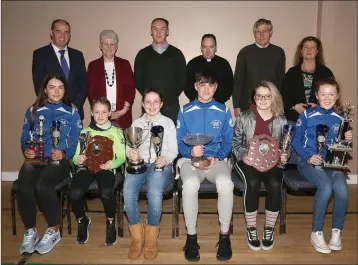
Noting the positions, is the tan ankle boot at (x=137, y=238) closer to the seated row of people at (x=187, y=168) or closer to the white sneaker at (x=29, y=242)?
the seated row of people at (x=187, y=168)

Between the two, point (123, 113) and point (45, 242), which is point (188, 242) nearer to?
point (45, 242)

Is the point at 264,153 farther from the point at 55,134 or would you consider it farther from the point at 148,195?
the point at 55,134

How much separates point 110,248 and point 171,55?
7.27 feet

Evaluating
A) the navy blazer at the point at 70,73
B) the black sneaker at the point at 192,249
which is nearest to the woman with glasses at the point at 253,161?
the black sneaker at the point at 192,249

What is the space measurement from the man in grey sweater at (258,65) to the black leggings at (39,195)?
222 cm

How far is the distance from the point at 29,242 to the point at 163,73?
87.4 inches

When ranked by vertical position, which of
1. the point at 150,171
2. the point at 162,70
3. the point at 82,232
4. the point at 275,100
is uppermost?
the point at 162,70

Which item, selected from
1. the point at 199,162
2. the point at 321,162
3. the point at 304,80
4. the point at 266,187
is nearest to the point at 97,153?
the point at 199,162

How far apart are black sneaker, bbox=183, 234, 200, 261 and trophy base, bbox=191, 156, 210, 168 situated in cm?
60

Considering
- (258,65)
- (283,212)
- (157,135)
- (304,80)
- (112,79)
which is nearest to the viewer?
(157,135)

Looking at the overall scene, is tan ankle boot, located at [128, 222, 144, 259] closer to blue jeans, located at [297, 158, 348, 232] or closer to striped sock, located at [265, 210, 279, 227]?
striped sock, located at [265, 210, 279, 227]

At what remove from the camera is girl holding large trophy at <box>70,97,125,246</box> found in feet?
11.5

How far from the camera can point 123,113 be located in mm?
4375

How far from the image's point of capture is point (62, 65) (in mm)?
4492
